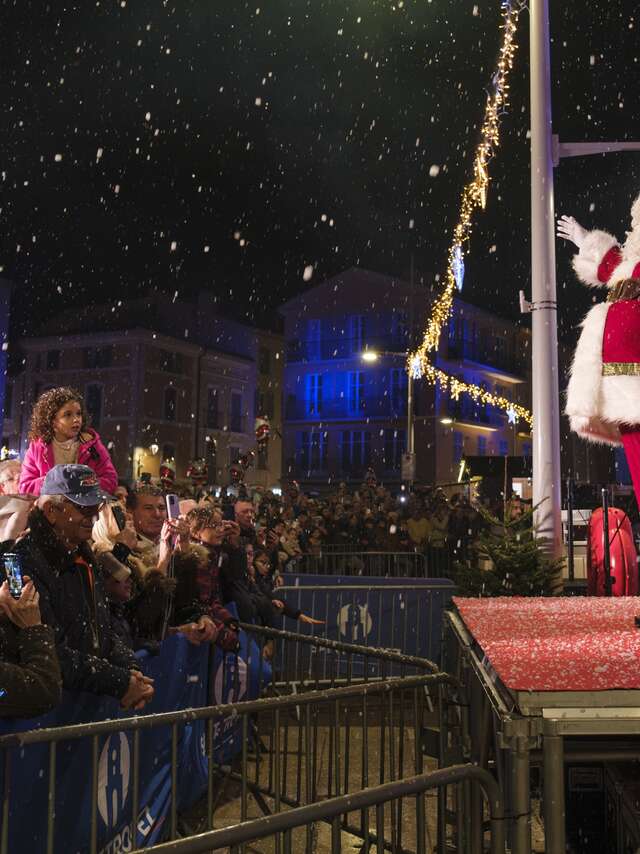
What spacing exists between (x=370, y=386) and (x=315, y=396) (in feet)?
12.7

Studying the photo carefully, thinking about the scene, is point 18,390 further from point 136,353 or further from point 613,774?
point 613,774

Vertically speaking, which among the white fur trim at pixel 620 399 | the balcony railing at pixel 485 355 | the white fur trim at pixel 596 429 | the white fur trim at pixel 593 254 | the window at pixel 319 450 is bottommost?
the white fur trim at pixel 596 429

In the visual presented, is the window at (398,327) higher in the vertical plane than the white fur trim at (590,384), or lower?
higher

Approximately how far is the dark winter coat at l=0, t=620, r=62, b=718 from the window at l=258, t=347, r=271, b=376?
57.7 m

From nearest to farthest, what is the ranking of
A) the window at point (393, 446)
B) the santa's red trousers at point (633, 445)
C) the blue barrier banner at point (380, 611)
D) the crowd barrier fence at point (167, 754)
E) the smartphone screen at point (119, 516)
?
the crowd barrier fence at point (167, 754)
the santa's red trousers at point (633, 445)
the smartphone screen at point (119, 516)
the blue barrier banner at point (380, 611)
the window at point (393, 446)

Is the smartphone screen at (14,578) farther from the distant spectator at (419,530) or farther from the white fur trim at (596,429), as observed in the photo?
the distant spectator at (419,530)

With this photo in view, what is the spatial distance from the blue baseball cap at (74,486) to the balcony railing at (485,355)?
4851 centimetres

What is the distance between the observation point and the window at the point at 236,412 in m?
57.0

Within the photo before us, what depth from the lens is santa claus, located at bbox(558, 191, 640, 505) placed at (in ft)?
14.7

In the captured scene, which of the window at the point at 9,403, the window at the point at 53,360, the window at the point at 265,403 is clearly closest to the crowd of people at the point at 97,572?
the window at the point at 53,360

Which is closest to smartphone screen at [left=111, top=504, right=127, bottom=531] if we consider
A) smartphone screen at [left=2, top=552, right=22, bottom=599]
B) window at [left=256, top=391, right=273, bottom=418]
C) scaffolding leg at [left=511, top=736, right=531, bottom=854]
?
smartphone screen at [left=2, top=552, right=22, bottom=599]

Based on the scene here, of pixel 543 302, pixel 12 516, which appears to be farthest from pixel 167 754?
pixel 543 302

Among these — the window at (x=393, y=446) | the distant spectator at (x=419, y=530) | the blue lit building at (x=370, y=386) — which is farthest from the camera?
the window at (x=393, y=446)

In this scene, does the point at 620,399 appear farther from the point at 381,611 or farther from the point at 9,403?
the point at 9,403
